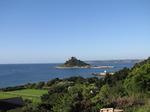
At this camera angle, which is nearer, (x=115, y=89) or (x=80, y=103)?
(x=80, y=103)

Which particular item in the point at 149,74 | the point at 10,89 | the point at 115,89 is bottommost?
the point at 10,89

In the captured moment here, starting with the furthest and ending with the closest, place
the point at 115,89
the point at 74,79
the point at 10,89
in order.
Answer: the point at 74,79 < the point at 10,89 < the point at 115,89

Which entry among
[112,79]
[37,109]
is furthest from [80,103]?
[112,79]

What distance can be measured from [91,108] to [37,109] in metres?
1.88

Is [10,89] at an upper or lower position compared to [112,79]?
lower

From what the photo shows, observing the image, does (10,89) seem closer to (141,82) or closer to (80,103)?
(141,82)

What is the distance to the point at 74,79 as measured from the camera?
37.0 metres

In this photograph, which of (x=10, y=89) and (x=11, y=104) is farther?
(x=10, y=89)

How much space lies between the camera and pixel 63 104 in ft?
22.0

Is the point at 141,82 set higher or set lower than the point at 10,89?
higher

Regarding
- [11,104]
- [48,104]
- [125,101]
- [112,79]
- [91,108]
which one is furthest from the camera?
[112,79]

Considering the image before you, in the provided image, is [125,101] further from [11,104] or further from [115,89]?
[115,89]

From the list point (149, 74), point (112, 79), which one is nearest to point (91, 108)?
point (149, 74)

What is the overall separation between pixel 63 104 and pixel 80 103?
0.60 metres
